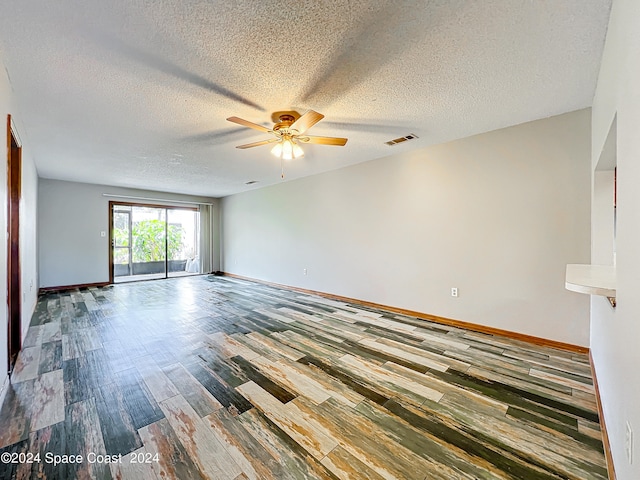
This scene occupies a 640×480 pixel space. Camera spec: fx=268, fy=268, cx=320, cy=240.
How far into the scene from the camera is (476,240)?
129 inches

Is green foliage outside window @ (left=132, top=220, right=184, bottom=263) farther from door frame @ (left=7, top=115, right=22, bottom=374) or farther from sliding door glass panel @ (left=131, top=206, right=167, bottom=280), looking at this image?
door frame @ (left=7, top=115, right=22, bottom=374)

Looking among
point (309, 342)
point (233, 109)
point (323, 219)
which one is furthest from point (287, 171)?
point (309, 342)

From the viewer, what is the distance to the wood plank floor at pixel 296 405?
138 centimetres

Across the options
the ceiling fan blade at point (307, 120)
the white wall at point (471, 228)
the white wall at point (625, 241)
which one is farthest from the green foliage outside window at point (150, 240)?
the white wall at point (625, 241)

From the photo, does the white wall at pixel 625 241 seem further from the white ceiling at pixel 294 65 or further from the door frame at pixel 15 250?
the door frame at pixel 15 250

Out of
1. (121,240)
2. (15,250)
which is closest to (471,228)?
(15,250)

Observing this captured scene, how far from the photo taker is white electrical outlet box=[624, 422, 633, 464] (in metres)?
1.02

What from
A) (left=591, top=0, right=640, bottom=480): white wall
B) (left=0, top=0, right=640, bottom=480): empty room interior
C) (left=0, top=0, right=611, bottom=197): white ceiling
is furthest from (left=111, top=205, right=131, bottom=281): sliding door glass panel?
(left=591, top=0, right=640, bottom=480): white wall

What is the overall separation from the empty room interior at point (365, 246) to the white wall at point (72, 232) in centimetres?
151

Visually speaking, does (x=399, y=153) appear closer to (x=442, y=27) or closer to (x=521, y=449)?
(x=442, y=27)

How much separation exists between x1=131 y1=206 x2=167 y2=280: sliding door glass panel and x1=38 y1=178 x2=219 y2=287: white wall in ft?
2.92

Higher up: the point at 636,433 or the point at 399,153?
the point at 399,153

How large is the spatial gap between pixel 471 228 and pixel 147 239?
25.7ft

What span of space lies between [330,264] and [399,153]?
7.48ft
